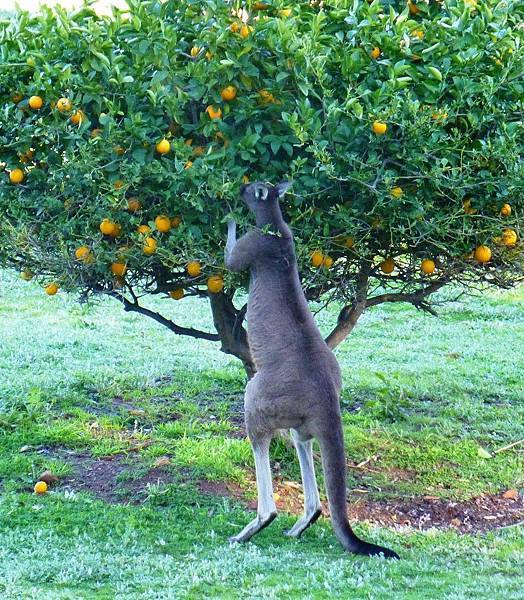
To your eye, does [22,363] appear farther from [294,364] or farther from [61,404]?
[294,364]

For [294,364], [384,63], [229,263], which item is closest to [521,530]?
[294,364]

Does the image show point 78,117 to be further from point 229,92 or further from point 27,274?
point 27,274

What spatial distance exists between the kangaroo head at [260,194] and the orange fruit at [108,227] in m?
0.77

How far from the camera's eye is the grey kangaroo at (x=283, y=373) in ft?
18.2

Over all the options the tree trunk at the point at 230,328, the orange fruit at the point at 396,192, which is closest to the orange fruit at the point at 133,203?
the tree trunk at the point at 230,328

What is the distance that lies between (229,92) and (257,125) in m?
0.25

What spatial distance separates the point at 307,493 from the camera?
5.93 m

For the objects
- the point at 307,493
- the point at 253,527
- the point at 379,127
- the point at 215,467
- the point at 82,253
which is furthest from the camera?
the point at 215,467

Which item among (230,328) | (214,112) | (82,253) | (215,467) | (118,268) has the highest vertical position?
(214,112)

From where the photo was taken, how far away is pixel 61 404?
841 cm

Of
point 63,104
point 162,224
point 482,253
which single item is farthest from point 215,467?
point 63,104

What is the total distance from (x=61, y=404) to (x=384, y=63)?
4.37m

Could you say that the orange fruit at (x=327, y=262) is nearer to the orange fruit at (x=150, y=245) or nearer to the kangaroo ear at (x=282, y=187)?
the kangaroo ear at (x=282, y=187)

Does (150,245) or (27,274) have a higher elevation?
(150,245)
